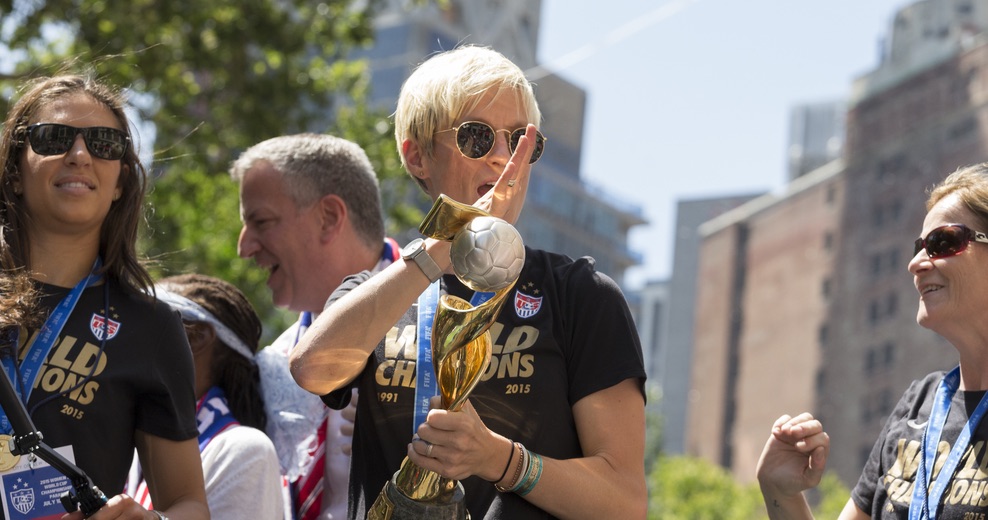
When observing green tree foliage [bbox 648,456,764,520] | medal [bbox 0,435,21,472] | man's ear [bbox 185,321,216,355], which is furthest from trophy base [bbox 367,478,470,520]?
green tree foliage [bbox 648,456,764,520]

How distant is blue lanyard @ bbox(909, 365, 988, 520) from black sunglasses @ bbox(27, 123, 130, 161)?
2.11 metres

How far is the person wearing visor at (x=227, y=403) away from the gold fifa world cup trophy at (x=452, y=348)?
46.6 inches

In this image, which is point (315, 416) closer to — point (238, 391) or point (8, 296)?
point (238, 391)

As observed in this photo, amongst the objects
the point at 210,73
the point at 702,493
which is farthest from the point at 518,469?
the point at 702,493

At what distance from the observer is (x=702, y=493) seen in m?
66.4

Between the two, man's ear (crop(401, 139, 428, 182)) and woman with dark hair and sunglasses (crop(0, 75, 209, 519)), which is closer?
woman with dark hair and sunglasses (crop(0, 75, 209, 519))

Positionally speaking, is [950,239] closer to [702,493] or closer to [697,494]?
[697,494]

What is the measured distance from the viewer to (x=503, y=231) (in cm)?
250

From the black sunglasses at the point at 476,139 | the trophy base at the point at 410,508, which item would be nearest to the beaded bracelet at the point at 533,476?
the trophy base at the point at 410,508

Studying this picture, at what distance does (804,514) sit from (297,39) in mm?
12133

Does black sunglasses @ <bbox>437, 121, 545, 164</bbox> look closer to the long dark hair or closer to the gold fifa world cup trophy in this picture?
the gold fifa world cup trophy

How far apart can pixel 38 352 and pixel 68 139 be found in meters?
0.56

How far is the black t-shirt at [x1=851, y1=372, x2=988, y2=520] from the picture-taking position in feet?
10.5

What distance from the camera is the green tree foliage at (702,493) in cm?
6331
